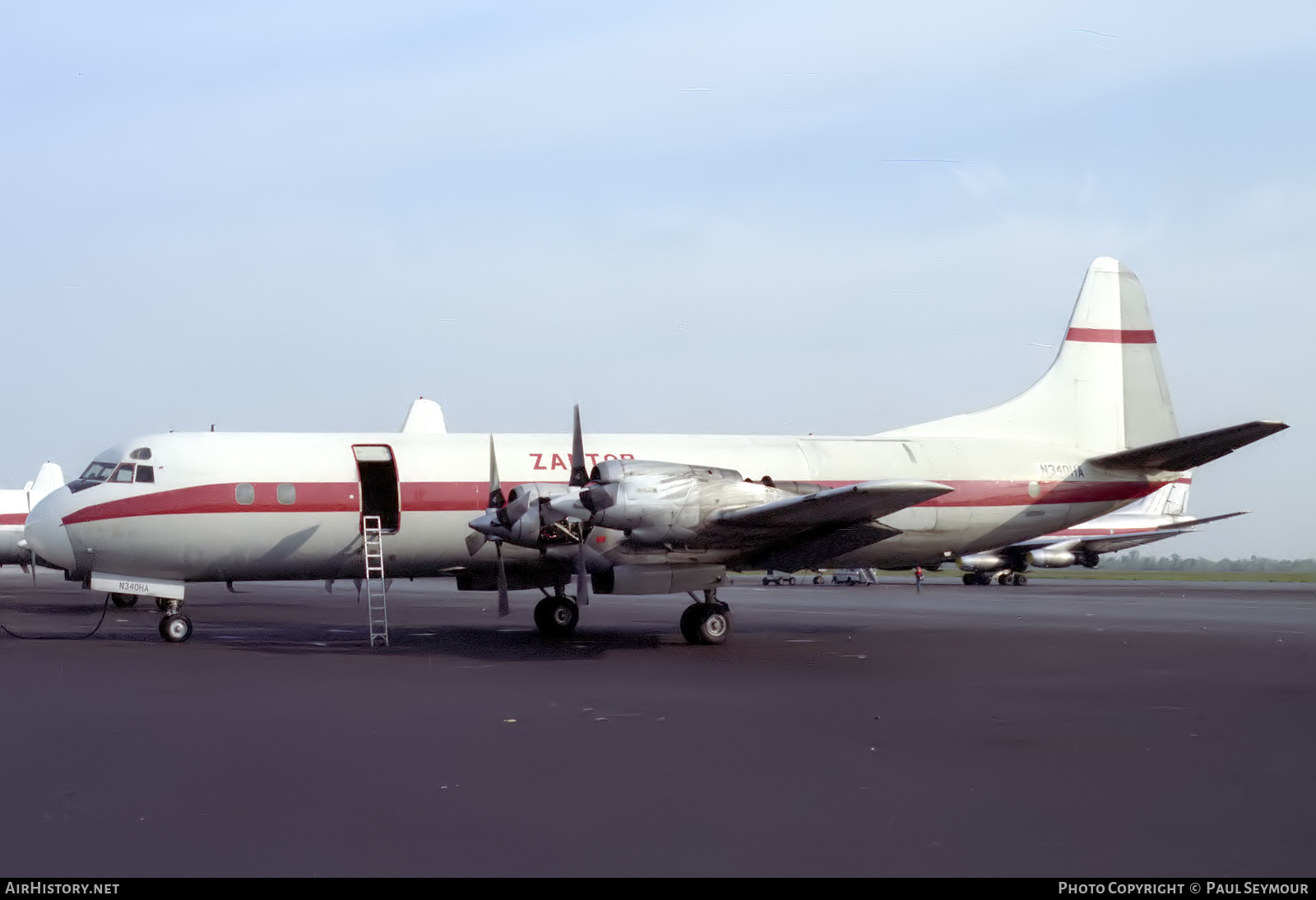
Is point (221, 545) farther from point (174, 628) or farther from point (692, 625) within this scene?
point (692, 625)

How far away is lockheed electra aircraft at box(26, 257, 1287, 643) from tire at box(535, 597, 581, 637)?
33 mm

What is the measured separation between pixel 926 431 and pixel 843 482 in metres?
3.22

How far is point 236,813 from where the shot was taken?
25.1ft

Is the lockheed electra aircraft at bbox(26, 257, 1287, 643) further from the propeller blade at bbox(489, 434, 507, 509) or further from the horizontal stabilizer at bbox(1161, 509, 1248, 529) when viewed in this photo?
the horizontal stabilizer at bbox(1161, 509, 1248, 529)

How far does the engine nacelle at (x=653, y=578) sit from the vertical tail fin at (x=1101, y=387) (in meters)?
7.72

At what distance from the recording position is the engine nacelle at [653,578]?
1934cm

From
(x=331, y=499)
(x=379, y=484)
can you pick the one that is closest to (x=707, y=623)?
(x=379, y=484)

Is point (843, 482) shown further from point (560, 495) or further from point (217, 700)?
point (217, 700)

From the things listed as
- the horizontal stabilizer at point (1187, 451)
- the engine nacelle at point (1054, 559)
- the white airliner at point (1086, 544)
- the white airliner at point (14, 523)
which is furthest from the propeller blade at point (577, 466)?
the engine nacelle at point (1054, 559)

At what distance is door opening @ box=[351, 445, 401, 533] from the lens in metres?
21.6

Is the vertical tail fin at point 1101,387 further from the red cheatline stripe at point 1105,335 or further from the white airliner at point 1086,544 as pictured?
the white airliner at point 1086,544

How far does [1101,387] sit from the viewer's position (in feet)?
86.2

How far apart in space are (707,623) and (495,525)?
4194mm
